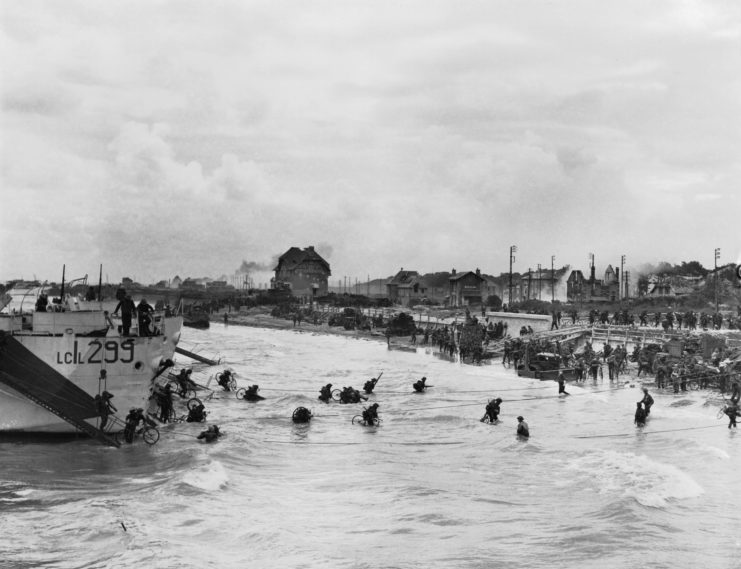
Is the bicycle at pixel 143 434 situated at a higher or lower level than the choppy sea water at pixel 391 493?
higher

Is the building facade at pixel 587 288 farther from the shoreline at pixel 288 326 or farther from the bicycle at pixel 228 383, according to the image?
the bicycle at pixel 228 383

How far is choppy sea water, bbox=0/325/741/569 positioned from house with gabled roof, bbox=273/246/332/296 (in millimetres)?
104895

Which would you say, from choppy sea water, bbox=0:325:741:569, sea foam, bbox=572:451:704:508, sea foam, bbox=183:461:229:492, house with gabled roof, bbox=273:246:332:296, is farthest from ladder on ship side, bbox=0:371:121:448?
house with gabled roof, bbox=273:246:332:296

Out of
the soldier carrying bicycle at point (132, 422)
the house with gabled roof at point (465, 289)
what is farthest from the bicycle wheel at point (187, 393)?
the house with gabled roof at point (465, 289)

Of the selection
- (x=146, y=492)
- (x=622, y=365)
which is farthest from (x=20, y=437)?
(x=622, y=365)

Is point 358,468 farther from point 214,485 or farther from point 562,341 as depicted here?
point 562,341

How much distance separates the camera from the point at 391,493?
1912 centimetres

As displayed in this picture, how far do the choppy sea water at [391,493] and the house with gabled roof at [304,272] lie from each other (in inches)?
4130

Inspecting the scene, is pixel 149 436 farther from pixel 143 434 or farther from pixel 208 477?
pixel 208 477

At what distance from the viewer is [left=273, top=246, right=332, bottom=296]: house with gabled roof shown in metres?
138

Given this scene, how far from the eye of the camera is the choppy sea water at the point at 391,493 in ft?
48.8

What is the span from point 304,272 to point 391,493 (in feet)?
392

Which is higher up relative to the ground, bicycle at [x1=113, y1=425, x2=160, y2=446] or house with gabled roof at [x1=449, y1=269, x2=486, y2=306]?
house with gabled roof at [x1=449, y1=269, x2=486, y2=306]

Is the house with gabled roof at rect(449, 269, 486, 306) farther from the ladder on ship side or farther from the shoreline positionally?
the ladder on ship side
